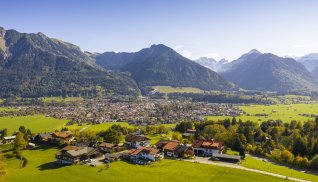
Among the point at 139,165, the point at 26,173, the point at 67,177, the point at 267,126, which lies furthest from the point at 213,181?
the point at 267,126

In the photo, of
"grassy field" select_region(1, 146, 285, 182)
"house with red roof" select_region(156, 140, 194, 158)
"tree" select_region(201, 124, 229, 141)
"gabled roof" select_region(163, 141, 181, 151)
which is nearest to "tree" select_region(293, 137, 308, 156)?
"tree" select_region(201, 124, 229, 141)

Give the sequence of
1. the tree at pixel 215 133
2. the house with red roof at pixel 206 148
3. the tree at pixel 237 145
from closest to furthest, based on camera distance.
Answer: the house with red roof at pixel 206 148 < the tree at pixel 237 145 < the tree at pixel 215 133

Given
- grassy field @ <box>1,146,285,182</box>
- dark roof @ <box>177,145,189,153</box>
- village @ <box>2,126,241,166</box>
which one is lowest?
grassy field @ <box>1,146,285,182</box>

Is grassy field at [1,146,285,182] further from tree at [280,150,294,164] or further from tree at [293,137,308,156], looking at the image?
tree at [293,137,308,156]

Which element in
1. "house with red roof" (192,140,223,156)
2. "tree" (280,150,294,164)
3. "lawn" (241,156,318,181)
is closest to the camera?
"lawn" (241,156,318,181)

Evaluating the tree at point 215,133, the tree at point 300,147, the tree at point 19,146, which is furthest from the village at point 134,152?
the tree at point 300,147

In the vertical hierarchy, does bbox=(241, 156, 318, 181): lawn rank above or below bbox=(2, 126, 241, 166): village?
below

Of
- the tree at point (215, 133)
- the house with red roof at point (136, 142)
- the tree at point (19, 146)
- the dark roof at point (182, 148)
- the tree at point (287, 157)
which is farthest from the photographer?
the tree at point (215, 133)

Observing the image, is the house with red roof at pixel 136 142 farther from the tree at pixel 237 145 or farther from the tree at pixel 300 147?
the tree at pixel 300 147

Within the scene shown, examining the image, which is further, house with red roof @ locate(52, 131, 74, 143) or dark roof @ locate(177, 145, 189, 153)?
house with red roof @ locate(52, 131, 74, 143)

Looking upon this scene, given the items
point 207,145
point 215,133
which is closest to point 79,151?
point 207,145
